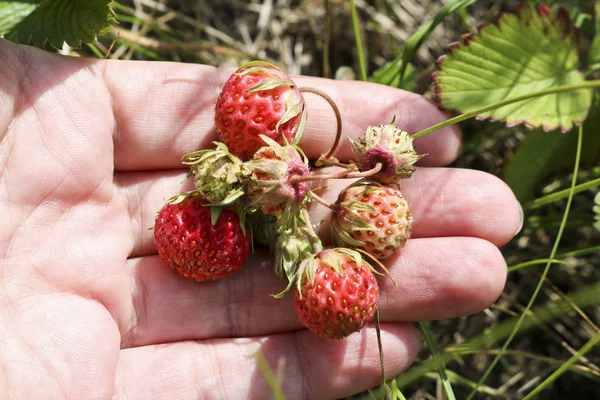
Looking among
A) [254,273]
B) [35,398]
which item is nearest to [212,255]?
[254,273]


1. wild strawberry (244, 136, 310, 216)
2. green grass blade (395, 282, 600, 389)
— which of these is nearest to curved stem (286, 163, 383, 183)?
wild strawberry (244, 136, 310, 216)

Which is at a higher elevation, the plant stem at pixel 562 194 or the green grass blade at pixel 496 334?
the plant stem at pixel 562 194

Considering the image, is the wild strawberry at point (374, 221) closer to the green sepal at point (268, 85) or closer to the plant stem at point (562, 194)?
the green sepal at point (268, 85)

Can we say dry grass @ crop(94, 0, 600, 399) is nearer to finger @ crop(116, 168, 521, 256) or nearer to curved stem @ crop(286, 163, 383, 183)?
finger @ crop(116, 168, 521, 256)

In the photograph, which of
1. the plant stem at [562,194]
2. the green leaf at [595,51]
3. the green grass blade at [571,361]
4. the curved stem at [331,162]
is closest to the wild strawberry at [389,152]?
the curved stem at [331,162]

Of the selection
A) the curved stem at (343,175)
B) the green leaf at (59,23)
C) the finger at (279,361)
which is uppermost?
the green leaf at (59,23)

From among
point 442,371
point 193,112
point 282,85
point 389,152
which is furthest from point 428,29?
point 442,371

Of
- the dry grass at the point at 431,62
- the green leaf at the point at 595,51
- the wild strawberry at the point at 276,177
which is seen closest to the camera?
the wild strawberry at the point at 276,177

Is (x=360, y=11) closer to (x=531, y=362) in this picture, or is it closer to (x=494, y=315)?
(x=494, y=315)
